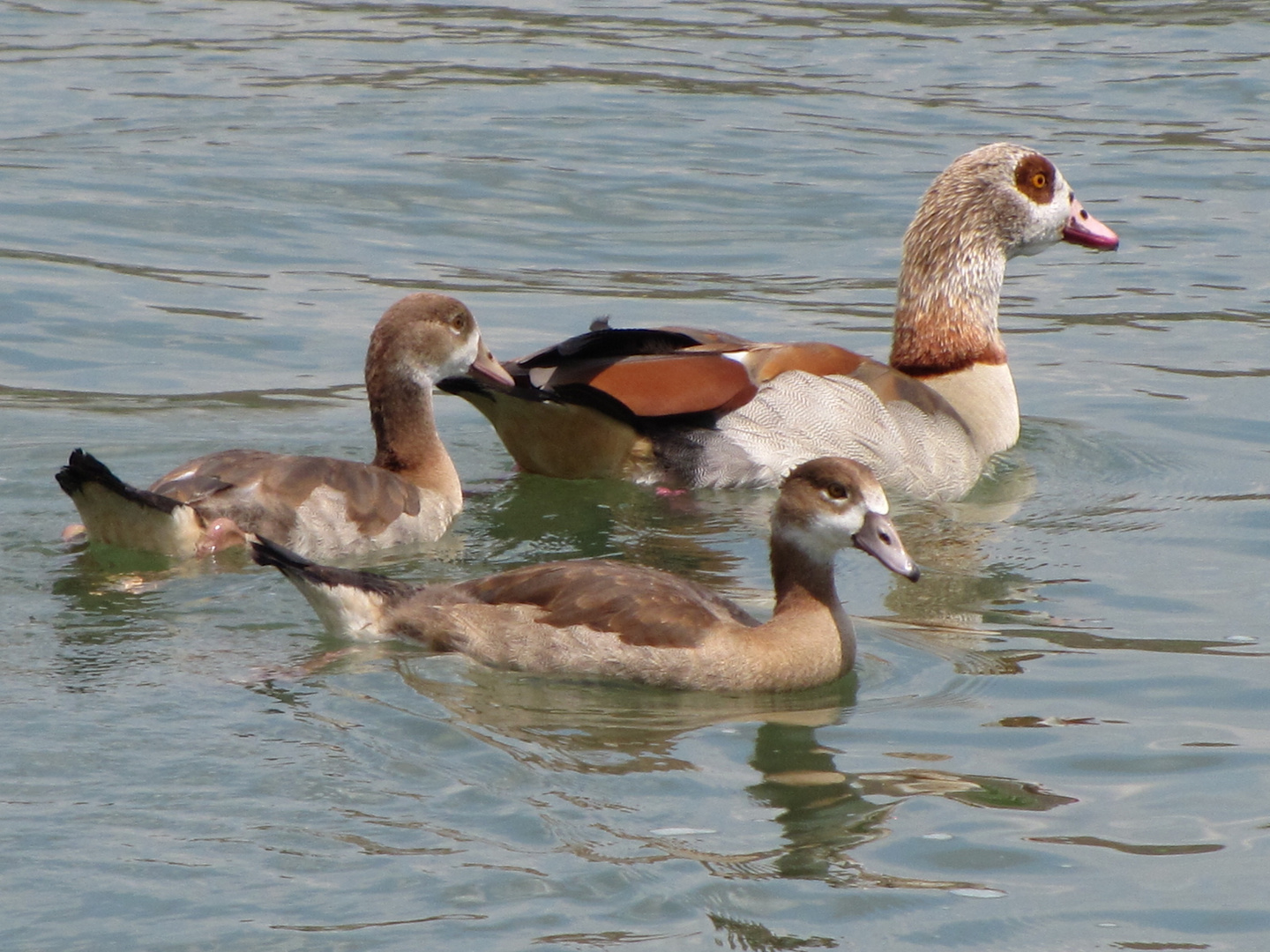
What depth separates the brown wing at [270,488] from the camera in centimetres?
881

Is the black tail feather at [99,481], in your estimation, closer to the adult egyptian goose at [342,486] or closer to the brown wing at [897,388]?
the adult egyptian goose at [342,486]

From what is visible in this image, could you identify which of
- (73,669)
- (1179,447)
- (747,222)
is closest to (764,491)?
(1179,447)

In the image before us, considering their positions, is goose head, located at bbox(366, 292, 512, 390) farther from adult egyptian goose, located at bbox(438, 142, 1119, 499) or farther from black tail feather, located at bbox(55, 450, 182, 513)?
black tail feather, located at bbox(55, 450, 182, 513)

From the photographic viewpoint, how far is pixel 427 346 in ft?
32.4

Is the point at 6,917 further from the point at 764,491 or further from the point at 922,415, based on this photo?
the point at 922,415

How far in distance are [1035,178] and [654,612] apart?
5522mm

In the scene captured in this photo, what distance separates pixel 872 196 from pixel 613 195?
7.86ft

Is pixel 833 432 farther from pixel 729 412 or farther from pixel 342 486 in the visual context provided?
pixel 342 486

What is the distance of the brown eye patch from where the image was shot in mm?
11805

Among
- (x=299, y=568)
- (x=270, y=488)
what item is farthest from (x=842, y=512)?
(x=270, y=488)

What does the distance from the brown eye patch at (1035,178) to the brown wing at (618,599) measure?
16.4 feet

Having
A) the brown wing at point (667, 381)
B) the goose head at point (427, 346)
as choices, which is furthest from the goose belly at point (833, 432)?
the goose head at point (427, 346)

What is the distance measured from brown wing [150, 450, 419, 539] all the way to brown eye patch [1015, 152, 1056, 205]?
4761 mm

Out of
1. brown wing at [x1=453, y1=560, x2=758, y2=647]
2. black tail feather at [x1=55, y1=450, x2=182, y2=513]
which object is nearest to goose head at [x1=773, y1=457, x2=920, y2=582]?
brown wing at [x1=453, y1=560, x2=758, y2=647]
